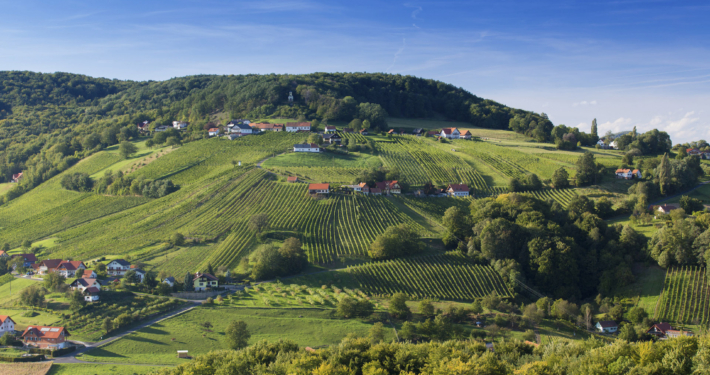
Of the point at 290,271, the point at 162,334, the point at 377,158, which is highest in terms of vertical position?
the point at 377,158

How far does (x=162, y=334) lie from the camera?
44.7 m

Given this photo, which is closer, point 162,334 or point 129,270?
point 162,334

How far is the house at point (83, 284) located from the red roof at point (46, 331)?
708 cm

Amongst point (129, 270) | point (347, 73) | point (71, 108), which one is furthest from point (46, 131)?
point (129, 270)

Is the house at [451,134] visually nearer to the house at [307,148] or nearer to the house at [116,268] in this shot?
the house at [307,148]

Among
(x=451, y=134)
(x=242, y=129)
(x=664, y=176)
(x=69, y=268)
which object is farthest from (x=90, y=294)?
(x=451, y=134)

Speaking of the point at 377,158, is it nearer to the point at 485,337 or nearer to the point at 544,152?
the point at 544,152

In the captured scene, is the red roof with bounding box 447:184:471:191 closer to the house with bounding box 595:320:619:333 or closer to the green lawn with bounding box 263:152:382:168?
the green lawn with bounding box 263:152:382:168

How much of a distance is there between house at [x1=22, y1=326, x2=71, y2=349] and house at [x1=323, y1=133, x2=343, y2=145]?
67.6 m

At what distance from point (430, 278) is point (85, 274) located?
39.9 metres

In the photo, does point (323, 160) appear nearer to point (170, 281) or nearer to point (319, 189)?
point (319, 189)

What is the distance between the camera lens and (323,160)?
92.3 meters

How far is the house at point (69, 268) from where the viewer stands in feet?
182

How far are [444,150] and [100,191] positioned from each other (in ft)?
230
